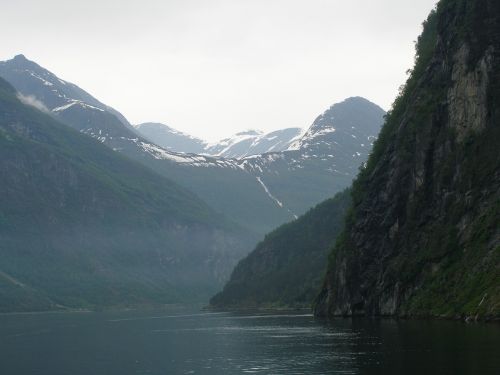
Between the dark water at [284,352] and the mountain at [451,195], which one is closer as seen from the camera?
the dark water at [284,352]

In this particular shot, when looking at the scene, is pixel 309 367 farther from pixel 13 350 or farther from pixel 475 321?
pixel 13 350

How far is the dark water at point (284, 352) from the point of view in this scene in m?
95.3

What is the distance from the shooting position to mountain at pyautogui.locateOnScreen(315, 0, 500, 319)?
154 meters

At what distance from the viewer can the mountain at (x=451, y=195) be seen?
505 feet

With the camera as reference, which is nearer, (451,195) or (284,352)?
(284,352)

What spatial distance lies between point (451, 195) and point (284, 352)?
6555 centimetres

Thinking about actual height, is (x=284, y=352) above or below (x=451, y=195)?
below

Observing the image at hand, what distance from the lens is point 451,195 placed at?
575 feet

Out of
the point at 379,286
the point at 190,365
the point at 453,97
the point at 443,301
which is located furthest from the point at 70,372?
the point at 453,97

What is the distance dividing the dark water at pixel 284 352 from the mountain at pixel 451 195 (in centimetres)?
1094

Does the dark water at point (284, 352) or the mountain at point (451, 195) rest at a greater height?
the mountain at point (451, 195)

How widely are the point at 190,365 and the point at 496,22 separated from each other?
107 m

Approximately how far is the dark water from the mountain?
1094 cm

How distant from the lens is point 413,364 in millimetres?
92688
